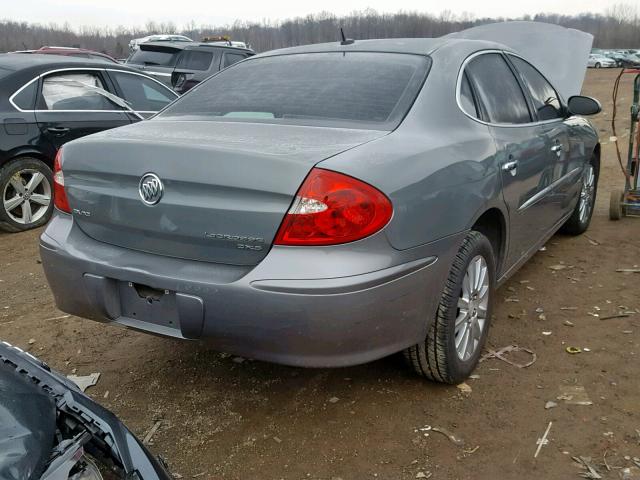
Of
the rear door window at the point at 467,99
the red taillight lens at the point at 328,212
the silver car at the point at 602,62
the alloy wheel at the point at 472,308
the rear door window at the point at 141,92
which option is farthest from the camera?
the silver car at the point at 602,62

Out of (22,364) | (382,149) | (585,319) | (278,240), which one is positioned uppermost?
(382,149)

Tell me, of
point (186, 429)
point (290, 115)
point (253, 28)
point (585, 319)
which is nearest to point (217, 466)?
point (186, 429)

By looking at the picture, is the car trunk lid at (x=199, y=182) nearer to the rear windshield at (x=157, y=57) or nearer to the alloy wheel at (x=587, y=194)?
the alloy wheel at (x=587, y=194)

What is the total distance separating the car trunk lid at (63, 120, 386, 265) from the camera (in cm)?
222

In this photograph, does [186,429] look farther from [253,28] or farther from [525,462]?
[253,28]

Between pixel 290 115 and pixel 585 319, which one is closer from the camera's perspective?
pixel 290 115

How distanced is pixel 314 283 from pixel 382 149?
61 centimetres

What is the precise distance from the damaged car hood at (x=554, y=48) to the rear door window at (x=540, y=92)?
3620 millimetres

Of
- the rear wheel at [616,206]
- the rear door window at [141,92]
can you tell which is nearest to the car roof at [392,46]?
the rear wheel at [616,206]

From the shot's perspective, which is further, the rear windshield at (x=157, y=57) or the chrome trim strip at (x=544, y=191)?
the rear windshield at (x=157, y=57)

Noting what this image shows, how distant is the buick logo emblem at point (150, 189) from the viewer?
2.38 meters

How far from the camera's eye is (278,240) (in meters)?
2.20

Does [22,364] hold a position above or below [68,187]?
below

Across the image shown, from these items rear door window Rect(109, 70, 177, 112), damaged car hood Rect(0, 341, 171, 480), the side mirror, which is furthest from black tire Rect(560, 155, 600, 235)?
rear door window Rect(109, 70, 177, 112)
